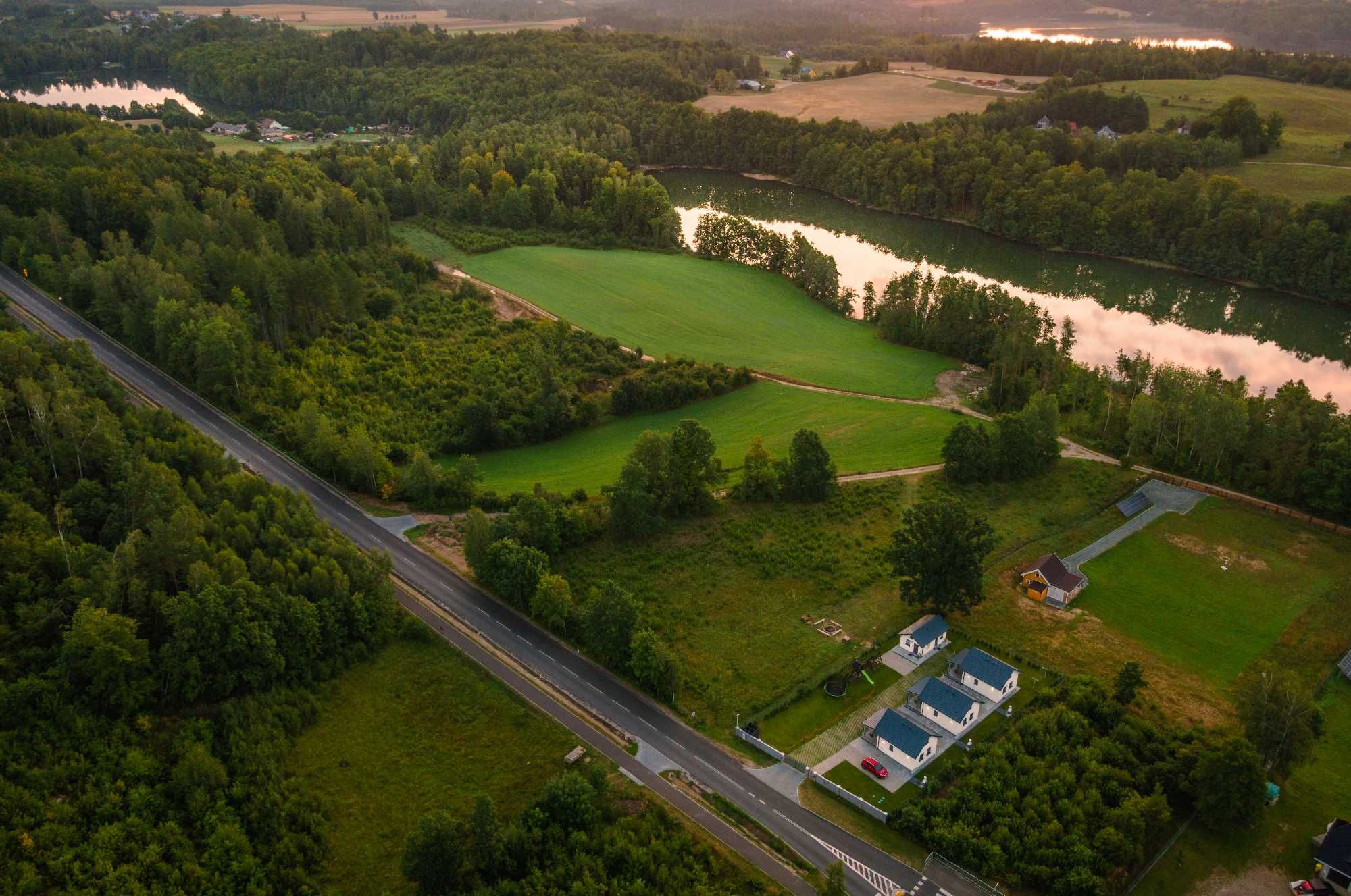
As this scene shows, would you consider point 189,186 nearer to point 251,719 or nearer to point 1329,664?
point 251,719

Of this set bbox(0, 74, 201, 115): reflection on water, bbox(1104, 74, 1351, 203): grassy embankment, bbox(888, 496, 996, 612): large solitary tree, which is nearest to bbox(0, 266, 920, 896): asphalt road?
bbox(888, 496, 996, 612): large solitary tree

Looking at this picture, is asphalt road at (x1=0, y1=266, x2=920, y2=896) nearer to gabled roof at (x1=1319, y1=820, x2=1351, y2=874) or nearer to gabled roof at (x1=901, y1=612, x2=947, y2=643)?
gabled roof at (x1=901, y1=612, x2=947, y2=643)

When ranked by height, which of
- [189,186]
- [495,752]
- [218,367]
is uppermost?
[189,186]

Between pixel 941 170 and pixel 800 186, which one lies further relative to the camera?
pixel 800 186

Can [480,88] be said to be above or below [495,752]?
above

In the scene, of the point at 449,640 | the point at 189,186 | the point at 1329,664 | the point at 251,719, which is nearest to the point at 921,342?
the point at 1329,664

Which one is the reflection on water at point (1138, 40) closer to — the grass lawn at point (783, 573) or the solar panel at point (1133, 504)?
the solar panel at point (1133, 504)

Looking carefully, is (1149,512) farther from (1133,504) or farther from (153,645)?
(153,645)
